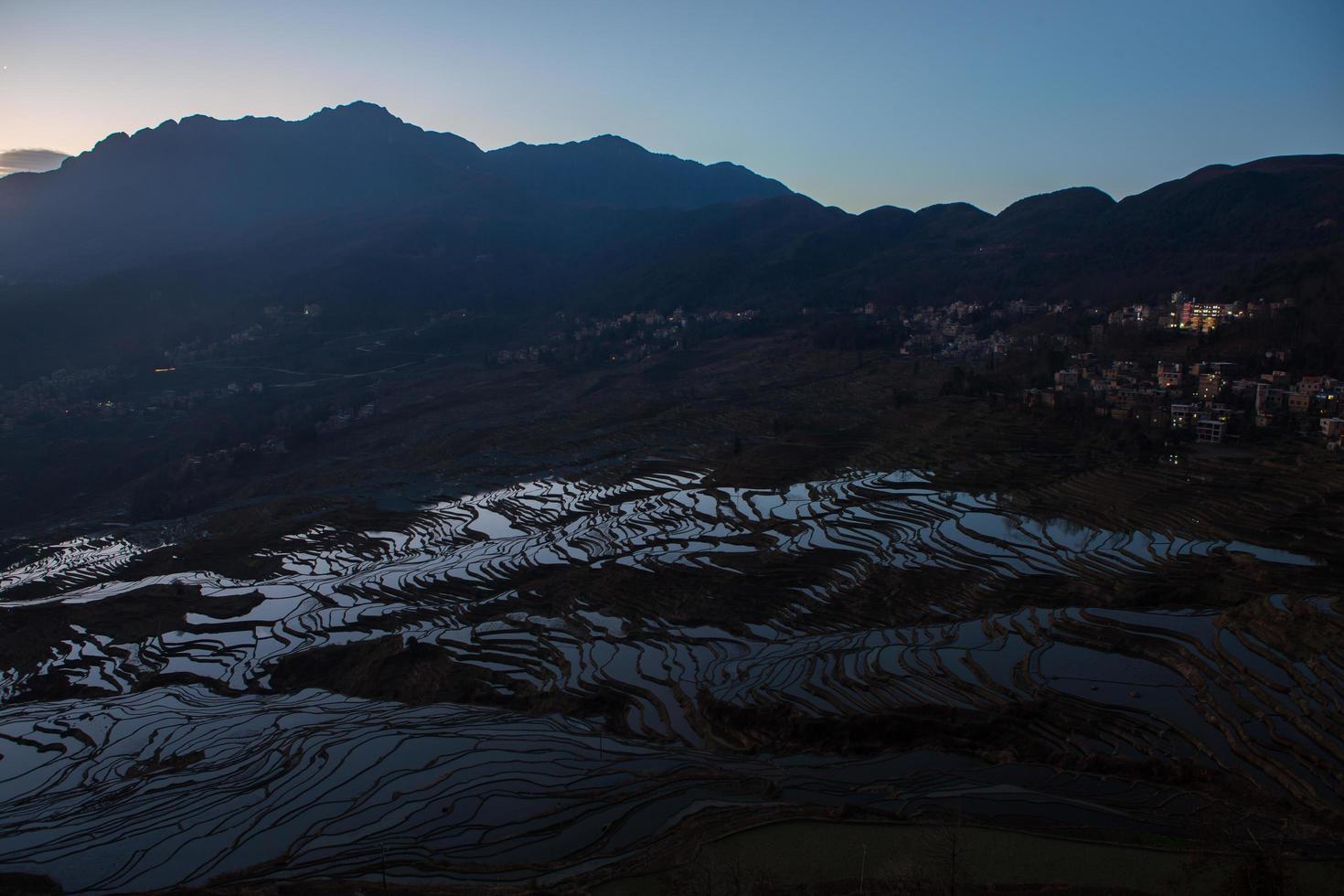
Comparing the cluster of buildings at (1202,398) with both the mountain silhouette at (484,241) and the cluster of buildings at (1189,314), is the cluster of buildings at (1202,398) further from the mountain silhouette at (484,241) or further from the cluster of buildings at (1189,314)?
the mountain silhouette at (484,241)

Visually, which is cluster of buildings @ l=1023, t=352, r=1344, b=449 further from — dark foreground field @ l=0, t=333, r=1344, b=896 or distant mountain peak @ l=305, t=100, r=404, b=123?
distant mountain peak @ l=305, t=100, r=404, b=123

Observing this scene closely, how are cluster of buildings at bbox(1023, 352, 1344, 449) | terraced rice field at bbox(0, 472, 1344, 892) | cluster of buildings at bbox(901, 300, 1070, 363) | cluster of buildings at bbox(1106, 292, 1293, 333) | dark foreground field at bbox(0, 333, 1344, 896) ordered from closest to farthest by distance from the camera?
dark foreground field at bbox(0, 333, 1344, 896), terraced rice field at bbox(0, 472, 1344, 892), cluster of buildings at bbox(1023, 352, 1344, 449), cluster of buildings at bbox(1106, 292, 1293, 333), cluster of buildings at bbox(901, 300, 1070, 363)

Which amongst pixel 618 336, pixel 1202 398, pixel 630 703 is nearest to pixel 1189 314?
pixel 1202 398

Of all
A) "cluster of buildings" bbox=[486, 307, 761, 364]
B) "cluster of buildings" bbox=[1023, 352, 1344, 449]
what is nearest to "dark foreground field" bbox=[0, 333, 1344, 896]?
"cluster of buildings" bbox=[1023, 352, 1344, 449]

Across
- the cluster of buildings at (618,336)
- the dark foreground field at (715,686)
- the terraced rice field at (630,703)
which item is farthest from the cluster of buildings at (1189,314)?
the cluster of buildings at (618,336)

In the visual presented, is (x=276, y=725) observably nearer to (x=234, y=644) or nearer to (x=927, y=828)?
(x=234, y=644)

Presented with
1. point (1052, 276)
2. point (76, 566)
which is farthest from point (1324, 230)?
point (76, 566)
